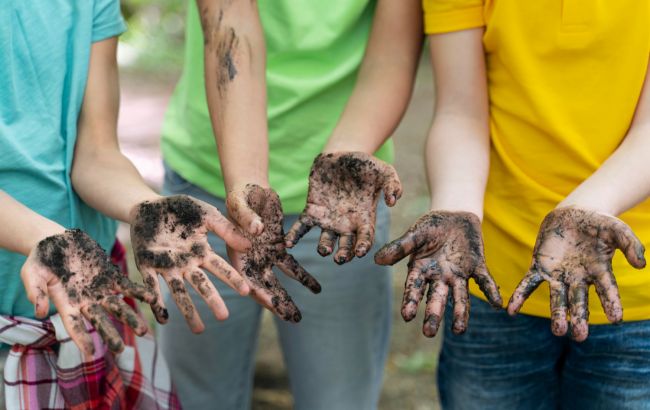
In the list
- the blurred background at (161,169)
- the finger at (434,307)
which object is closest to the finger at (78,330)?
the finger at (434,307)

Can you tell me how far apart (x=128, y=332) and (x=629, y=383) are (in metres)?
0.96

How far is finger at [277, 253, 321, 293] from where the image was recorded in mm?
1723

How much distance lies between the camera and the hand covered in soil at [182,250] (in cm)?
152

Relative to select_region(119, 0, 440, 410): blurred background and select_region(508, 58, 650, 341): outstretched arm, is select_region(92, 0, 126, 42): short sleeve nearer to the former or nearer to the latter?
select_region(508, 58, 650, 341): outstretched arm

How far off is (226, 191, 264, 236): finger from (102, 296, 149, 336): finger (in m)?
0.29

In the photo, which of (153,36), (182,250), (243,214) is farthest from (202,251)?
(153,36)

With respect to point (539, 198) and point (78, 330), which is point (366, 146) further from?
point (78, 330)

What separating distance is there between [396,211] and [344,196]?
2577mm

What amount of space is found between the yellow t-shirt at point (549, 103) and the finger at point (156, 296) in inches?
26.0

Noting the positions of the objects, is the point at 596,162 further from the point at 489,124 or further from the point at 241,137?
the point at 241,137

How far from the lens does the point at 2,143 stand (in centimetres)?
160

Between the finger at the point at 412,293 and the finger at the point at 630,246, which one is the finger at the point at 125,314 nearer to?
the finger at the point at 412,293

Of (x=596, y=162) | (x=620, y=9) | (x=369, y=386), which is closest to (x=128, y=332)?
(x=369, y=386)

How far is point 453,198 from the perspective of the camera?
5.54ft
